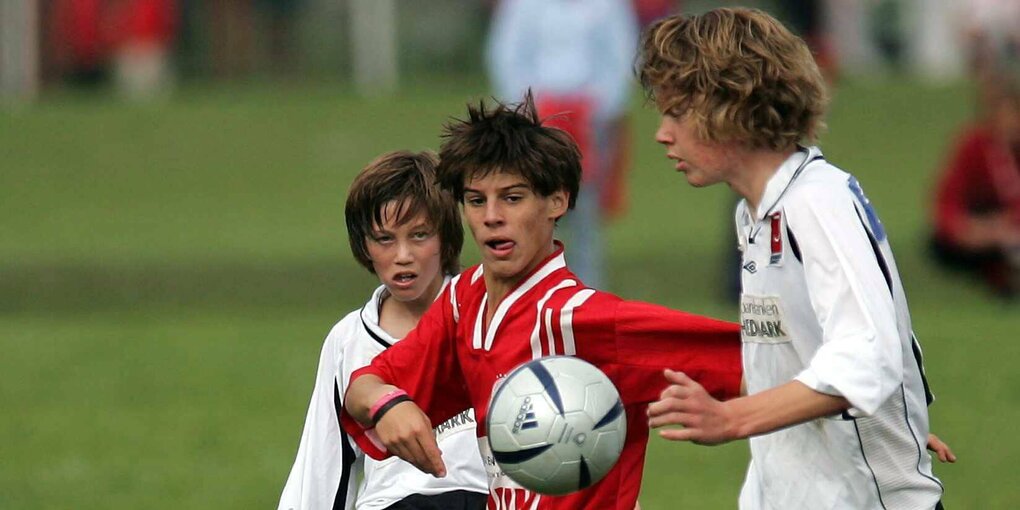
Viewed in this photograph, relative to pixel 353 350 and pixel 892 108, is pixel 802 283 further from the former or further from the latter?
pixel 892 108

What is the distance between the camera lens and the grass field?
9000 mm

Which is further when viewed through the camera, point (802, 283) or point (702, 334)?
point (702, 334)

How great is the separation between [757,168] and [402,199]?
1151 mm

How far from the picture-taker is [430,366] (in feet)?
14.6

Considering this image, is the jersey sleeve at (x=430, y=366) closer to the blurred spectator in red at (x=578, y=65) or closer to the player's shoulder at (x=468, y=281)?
the player's shoulder at (x=468, y=281)

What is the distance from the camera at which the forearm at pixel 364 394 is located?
14.2 feet

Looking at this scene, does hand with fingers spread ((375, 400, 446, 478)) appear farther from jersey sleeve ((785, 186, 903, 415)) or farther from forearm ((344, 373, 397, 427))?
jersey sleeve ((785, 186, 903, 415))

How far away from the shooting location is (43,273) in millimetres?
15383

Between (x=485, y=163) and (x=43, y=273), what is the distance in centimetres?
1180

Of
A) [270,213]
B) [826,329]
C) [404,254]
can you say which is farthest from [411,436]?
[270,213]

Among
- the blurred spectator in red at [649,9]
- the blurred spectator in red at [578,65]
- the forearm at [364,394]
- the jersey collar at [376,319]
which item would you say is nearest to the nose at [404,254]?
the jersey collar at [376,319]

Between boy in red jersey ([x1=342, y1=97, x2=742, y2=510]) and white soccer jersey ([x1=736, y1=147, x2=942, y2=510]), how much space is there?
7.1 inches

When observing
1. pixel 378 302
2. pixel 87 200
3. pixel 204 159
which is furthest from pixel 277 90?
pixel 378 302

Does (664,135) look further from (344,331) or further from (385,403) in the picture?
(344,331)
